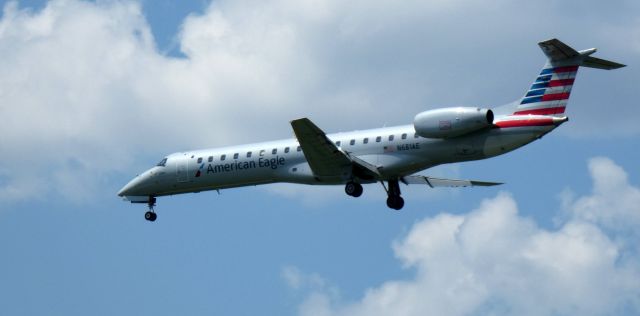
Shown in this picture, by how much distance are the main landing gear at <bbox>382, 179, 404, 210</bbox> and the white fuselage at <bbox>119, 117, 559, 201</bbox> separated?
2.30m

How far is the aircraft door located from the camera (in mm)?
58938

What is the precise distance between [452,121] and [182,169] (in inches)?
534

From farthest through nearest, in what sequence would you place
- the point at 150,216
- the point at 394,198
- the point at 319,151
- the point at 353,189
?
1. the point at 150,216
2. the point at 394,198
3. the point at 353,189
4. the point at 319,151

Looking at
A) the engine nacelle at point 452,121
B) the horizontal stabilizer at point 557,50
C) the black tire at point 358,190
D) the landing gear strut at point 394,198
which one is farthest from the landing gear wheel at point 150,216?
the horizontal stabilizer at point 557,50

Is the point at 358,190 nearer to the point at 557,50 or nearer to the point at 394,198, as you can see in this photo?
the point at 394,198

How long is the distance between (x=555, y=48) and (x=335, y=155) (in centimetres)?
946

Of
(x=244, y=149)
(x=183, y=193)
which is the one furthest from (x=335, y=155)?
(x=183, y=193)

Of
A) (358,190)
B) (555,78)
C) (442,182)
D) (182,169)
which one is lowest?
(358,190)

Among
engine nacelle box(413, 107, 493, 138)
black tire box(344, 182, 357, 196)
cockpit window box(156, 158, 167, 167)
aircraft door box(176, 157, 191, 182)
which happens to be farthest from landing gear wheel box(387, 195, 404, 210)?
cockpit window box(156, 158, 167, 167)

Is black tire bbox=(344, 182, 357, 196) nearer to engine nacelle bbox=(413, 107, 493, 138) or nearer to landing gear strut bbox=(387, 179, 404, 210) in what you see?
landing gear strut bbox=(387, 179, 404, 210)

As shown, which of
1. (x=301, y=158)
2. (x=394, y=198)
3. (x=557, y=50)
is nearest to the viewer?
(x=557, y=50)

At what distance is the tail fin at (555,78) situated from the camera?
49.7 m

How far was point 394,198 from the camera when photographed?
57125 millimetres

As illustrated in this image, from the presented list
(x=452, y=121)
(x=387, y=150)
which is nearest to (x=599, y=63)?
(x=452, y=121)
